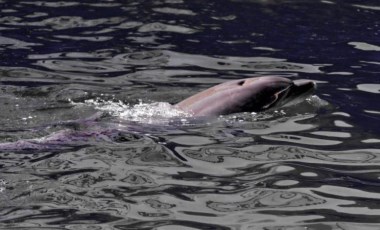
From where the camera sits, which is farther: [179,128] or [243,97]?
[243,97]

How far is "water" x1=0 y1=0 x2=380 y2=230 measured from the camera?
5.42m

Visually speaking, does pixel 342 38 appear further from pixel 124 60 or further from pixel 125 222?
pixel 125 222

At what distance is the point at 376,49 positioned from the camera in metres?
10.7

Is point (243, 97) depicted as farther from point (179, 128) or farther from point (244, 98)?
point (179, 128)

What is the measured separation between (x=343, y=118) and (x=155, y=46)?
3890mm

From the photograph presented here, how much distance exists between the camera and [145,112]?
756 cm

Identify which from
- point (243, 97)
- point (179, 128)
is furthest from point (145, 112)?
point (243, 97)

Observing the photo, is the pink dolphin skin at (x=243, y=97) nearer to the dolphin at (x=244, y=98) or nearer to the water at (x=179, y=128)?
the dolphin at (x=244, y=98)

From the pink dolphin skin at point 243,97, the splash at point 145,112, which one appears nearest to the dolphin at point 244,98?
the pink dolphin skin at point 243,97

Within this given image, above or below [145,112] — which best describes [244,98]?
above

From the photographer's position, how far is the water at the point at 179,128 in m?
5.42

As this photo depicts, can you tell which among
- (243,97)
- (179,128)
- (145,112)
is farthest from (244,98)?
(145,112)

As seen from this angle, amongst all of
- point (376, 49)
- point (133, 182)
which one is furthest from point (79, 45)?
point (133, 182)

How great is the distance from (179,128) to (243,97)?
2.40ft
